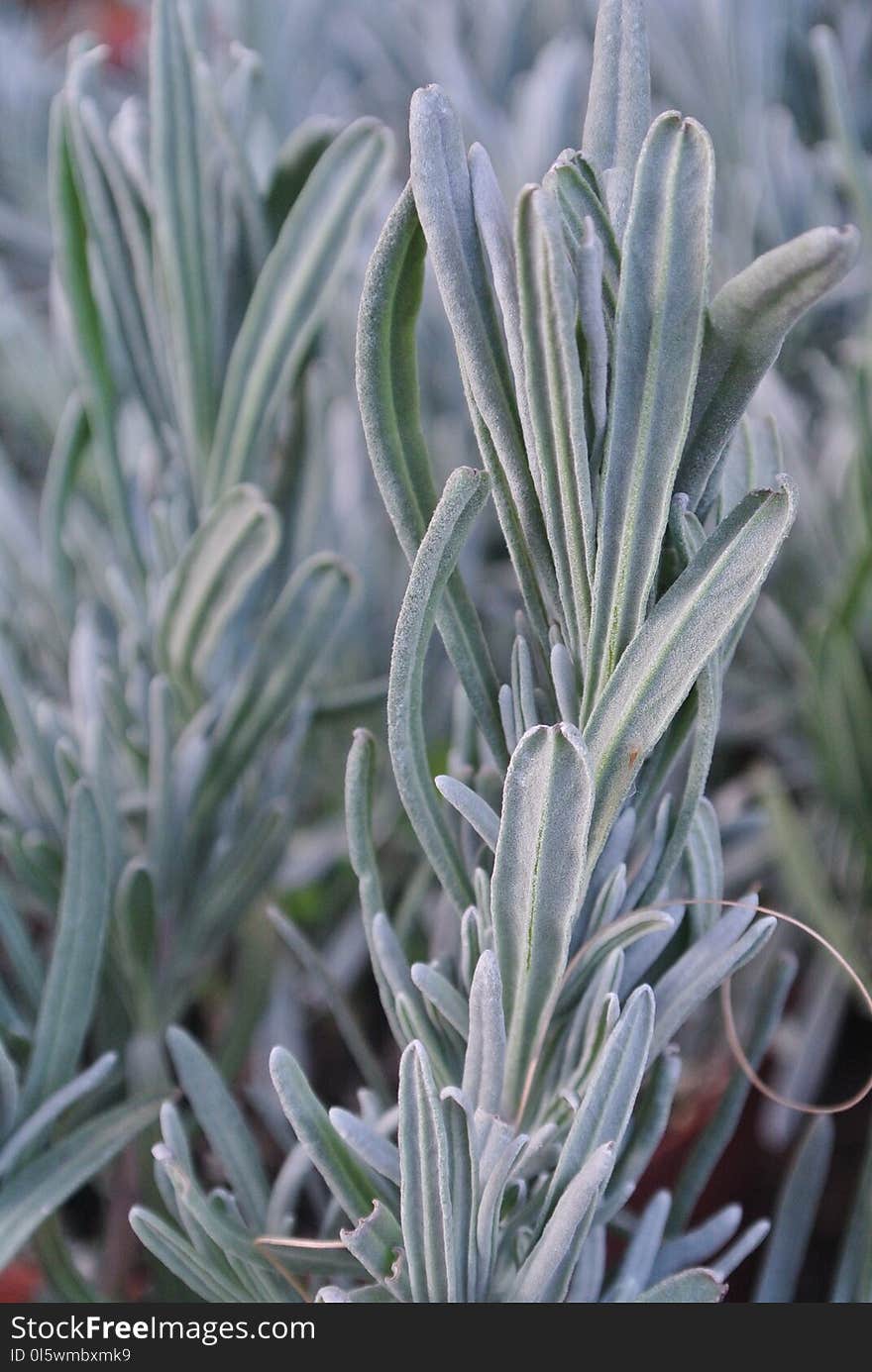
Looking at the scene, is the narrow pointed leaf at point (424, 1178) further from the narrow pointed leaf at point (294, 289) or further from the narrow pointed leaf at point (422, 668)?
the narrow pointed leaf at point (294, 289)

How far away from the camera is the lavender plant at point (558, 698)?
0.83ft

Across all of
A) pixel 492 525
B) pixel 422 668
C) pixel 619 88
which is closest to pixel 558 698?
pixel 422 668

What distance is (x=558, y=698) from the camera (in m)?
0.30

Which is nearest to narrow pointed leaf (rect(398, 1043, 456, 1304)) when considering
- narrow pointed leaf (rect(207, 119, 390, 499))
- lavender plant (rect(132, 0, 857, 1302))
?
lavender plant (rect(132, 0, 857, 1302))

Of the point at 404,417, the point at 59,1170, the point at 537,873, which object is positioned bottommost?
the point at 59,1170

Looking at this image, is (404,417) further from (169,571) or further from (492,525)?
(492,525)

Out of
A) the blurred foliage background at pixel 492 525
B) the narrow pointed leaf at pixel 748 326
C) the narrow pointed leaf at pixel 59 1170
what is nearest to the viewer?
the narrow pointed leaf at pixel 748 326

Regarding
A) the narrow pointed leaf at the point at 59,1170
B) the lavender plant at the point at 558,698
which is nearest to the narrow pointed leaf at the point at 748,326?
the lavender plant at the point at 558,698

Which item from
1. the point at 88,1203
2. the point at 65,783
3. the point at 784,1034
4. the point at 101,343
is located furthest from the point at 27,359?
the point at 784,1034

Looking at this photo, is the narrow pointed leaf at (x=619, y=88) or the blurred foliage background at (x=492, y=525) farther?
the blurred foliage background at (x=492, y=525)

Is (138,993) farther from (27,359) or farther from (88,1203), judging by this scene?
(27,359)

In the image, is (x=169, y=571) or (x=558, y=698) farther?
(x=169, y=571)

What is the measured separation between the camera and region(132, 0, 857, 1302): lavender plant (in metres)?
0.25

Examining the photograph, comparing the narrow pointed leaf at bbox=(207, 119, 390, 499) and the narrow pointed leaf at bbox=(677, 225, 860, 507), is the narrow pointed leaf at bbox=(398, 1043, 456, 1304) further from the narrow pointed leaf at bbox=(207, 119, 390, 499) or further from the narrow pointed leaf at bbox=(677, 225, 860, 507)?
the narrow pointed leaf at bbox=(207, 119, 390, 499)
